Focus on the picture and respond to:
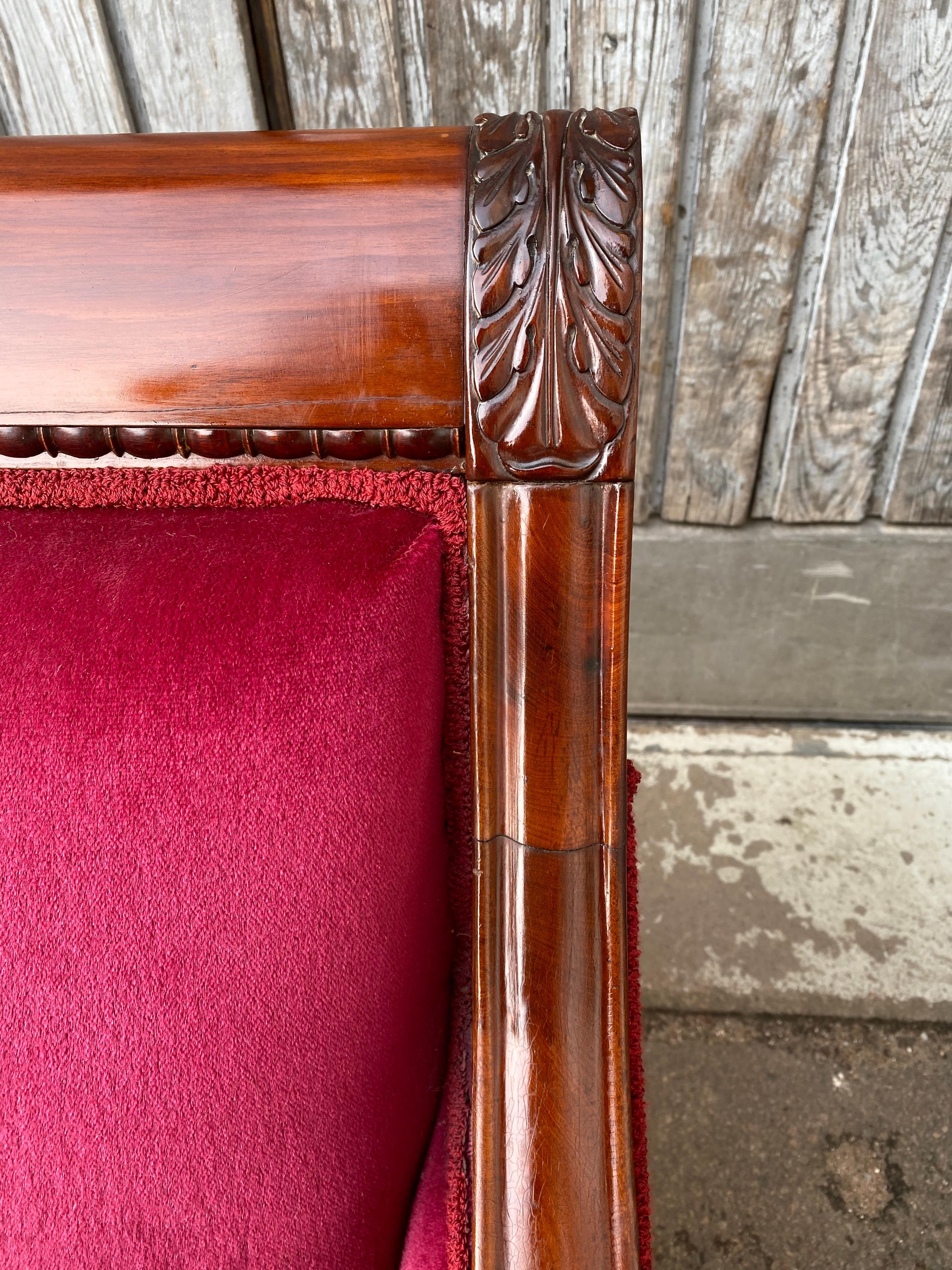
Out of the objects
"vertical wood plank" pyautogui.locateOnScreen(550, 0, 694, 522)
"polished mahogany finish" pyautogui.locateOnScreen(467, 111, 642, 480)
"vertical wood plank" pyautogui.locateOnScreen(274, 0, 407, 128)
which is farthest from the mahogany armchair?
"vertical wood plank" pyautogui.locateOnScreen(274, 0, 407, 128)

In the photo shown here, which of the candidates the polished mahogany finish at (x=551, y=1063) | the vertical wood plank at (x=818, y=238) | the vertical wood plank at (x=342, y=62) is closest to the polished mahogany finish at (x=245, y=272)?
the polished mahogany finish at (x=551, y=1063)

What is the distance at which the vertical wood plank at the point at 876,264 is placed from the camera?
870mm

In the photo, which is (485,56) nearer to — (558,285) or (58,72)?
(58,72)

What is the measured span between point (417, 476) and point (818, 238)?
0.85 metres

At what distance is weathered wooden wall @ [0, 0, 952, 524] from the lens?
2.79ft

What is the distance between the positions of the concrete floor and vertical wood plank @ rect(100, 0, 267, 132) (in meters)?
1.16

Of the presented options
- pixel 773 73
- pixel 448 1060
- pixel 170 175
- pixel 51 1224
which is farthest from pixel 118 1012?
pixel 773 73

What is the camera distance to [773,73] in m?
0.88

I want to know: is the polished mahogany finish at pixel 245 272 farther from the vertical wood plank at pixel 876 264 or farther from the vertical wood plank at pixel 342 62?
the vertical wood plank at pixel 876 264

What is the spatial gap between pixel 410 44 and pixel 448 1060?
38.5 inches

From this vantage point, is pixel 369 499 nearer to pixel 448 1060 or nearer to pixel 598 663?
pixel 598 663

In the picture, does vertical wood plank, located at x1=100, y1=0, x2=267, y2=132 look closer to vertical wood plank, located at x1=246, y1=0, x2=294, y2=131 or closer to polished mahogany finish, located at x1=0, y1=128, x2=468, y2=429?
vertical wood plank, located at x1=246, y1=0, x2=294, y2=131

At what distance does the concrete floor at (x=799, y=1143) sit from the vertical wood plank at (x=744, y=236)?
710 millimetres

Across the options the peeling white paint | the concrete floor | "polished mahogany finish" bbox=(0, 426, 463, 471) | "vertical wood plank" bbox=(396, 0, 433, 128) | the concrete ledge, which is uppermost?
"vertical wood plank" bbox=(396, 0, 433, 128)
